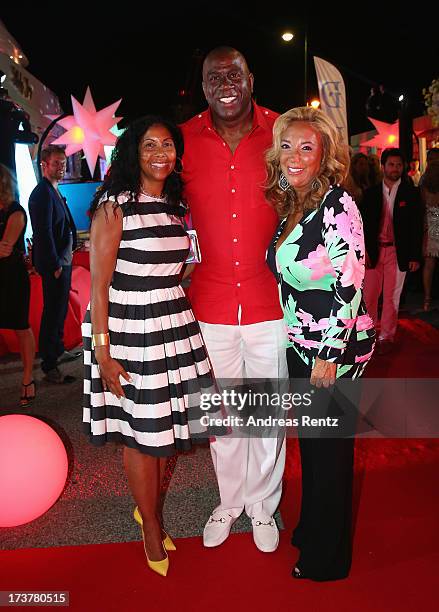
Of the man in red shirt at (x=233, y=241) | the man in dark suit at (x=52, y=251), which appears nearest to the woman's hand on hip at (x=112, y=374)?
the man in red shirt at (x=233, y=241)

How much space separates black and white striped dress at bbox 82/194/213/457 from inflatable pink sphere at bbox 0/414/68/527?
0.42 metres

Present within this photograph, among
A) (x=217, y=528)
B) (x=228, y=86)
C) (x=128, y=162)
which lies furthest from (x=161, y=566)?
(x=228, y=86)

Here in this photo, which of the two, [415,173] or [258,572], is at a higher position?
[415,173]

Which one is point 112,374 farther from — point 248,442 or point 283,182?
point 283,182

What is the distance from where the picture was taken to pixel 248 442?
2428mm

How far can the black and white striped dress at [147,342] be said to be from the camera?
1.97 metres

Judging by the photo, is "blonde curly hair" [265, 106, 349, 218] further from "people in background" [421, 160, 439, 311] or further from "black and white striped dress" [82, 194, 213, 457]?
"people in background" [421, 160, 439, 311]

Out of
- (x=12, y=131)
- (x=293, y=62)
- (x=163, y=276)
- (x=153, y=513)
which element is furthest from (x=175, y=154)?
(x=293, y=62)

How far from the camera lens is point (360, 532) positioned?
239cm

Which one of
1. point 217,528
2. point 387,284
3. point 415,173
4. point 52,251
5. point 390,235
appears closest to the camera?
point 217,528

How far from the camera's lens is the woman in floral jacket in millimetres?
1765

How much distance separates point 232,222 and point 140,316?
1.92ft

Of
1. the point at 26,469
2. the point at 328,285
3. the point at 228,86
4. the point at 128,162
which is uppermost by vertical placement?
the point at 228,86

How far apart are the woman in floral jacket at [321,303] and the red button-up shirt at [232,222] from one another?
0.20 m
